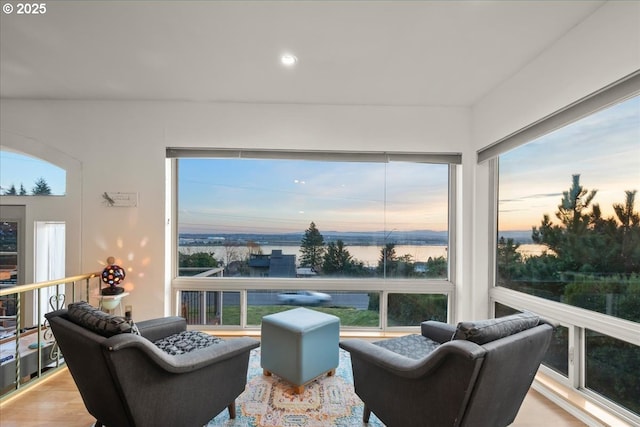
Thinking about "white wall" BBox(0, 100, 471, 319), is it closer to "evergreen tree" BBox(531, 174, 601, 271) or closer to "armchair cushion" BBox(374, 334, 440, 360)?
"evergreen tree" BBox(531, 174, 601, 271)

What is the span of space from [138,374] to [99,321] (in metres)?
0.35

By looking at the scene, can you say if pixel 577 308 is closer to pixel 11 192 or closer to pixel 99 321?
pixel 99 321

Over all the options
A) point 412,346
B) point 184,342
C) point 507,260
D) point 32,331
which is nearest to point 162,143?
point 184,342

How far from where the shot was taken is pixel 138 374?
4.52 ft

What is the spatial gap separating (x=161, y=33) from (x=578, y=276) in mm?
3515

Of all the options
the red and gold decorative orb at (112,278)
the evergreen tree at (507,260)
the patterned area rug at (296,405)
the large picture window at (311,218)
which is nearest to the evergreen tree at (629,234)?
the evergreen tree at (507,260)

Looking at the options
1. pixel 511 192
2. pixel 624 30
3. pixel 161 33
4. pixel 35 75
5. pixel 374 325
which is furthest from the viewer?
pixel 374 325

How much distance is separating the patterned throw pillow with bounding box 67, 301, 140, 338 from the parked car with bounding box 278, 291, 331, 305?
213cm

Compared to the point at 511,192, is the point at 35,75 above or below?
above

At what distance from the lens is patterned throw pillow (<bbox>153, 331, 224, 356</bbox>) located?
2.02 meters

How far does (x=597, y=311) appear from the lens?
200 centimetres

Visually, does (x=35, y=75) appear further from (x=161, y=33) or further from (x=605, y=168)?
(x=605, y=168)

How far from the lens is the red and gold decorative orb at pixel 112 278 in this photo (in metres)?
2.93

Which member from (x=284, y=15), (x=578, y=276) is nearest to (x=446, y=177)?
(x=578, y=276)
